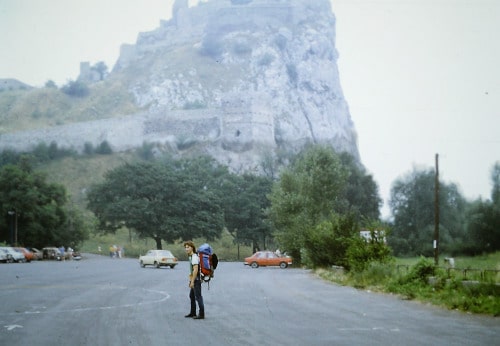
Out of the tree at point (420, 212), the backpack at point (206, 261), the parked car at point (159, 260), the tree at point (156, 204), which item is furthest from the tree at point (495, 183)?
the tree at point (156, 204)

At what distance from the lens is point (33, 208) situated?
69.6 meters

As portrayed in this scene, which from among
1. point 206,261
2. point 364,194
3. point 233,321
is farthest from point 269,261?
point 233,321

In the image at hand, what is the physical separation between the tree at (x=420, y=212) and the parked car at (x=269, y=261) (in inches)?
579

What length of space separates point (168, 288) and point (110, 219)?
57.8 metres

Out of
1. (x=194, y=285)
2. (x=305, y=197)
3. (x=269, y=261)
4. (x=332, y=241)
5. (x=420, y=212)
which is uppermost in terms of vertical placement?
(x=305, y=197)

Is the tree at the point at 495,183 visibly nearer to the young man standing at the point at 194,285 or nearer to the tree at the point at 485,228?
the tree at the point at 485,228

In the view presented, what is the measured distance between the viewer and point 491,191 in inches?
1887

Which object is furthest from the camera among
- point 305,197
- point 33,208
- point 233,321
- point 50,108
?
point 50,108

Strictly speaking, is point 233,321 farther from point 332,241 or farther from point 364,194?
point 364,194

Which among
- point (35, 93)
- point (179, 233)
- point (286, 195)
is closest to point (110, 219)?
point (179, 233)

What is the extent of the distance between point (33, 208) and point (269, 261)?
31.8 meters

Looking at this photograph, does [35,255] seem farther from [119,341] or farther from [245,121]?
[245,121]

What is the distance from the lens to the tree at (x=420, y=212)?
61688mm

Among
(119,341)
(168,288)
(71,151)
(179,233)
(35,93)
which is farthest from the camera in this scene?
(35,93)
